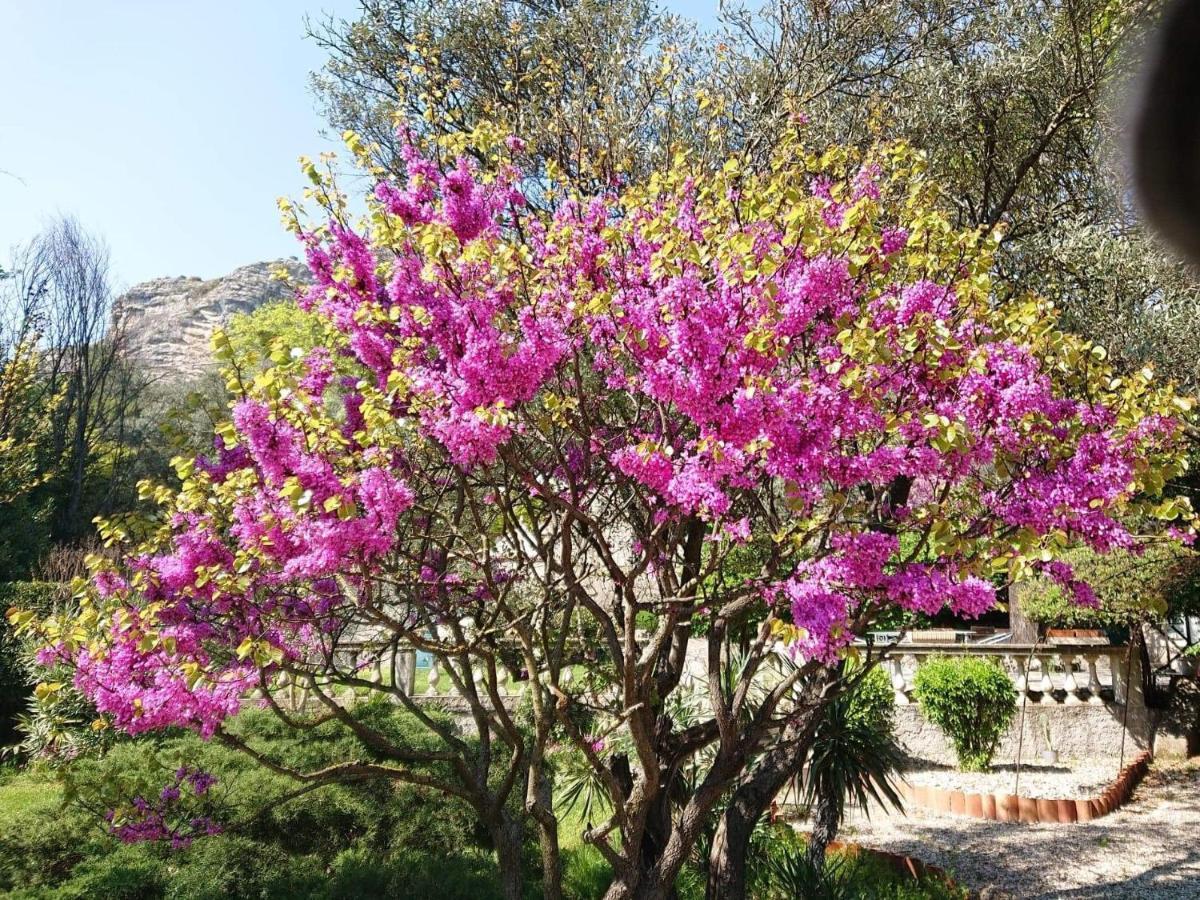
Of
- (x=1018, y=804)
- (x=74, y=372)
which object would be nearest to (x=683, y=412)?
(x=1018, y=804)

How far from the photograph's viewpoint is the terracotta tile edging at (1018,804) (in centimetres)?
1073

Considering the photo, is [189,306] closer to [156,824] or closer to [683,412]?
[156,824]

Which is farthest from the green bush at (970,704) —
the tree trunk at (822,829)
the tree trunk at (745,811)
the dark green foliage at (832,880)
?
the tree trunk at (745,811)

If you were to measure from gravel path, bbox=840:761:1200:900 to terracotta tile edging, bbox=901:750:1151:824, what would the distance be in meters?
0.15

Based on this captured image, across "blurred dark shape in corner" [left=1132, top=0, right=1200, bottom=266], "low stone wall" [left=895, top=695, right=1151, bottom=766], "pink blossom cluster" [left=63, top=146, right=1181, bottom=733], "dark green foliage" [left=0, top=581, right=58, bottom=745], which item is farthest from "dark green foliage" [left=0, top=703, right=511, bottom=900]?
"low stone wall" [left=895, top=695, right=1151, bottom=766]

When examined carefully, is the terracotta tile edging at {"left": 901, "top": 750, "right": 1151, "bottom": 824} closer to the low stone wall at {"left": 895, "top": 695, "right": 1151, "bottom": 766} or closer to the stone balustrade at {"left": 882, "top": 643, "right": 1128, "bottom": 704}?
the low stone wall at {"left": 895, "top": 695, "right": 1151, "bottom": 766}

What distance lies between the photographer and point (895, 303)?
183 inches

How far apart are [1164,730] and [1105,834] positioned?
178 inches

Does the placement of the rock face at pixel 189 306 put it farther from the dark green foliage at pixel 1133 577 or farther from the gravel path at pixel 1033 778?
the dark green foliage at pixel 1133 577

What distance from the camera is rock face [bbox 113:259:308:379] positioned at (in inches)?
4016

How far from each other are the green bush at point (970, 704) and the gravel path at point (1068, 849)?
149cm

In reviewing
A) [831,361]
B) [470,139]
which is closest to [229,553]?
[470,139]

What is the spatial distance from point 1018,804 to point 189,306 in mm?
118693

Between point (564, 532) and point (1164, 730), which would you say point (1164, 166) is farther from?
point (1164, 730)
